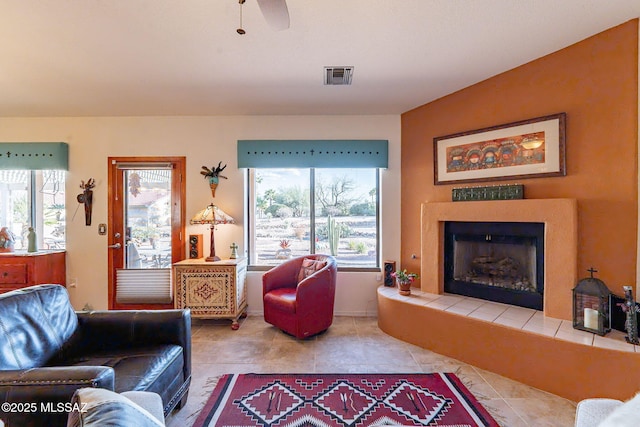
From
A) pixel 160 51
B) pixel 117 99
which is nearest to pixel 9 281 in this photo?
pixel 117 99

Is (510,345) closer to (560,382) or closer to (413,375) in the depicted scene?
(560,382)

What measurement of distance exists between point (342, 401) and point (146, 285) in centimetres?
286

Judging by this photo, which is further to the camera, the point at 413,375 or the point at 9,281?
the point at 9,281

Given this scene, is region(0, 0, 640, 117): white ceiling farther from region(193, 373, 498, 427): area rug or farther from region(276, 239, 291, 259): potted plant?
region(193, 373, 498, 427): area rug

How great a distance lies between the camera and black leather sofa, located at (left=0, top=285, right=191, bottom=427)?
1.16 meters

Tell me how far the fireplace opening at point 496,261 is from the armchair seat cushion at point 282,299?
5.60 ft

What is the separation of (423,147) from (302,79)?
5.37 feet

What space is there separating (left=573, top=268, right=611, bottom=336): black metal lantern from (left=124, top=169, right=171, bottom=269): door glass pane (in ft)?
13.9

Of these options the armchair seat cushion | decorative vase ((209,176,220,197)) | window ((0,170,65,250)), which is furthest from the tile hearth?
window ((0,170,65,250))

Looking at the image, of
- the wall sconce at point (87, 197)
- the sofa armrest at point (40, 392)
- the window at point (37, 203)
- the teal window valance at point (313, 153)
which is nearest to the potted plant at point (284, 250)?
the teal window valance at point (313, 153)

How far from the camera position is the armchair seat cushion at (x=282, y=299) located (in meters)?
2.95

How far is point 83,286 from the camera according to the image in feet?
12.3

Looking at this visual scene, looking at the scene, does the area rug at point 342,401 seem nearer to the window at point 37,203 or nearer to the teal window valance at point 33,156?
the window at point 37,203

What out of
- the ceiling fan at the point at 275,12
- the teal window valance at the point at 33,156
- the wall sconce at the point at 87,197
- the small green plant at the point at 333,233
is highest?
the ceiling fan at the point at 275,12
